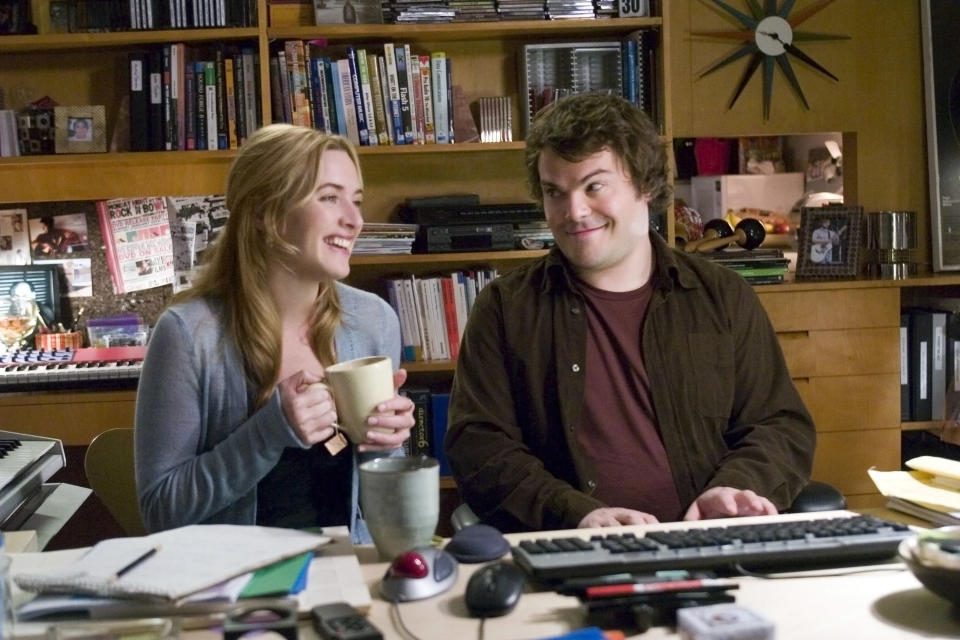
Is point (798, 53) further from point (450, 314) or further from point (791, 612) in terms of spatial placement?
point (791, 612)

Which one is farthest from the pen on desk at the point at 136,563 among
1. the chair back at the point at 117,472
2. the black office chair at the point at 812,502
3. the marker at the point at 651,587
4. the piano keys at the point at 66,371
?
the piano keys at the point at 66,371

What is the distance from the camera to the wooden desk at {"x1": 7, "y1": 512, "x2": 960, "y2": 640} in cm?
113

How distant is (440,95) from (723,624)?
256 centimetres

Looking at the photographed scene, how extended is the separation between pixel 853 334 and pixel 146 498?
2.50m

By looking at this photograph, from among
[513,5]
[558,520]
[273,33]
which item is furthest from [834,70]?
[558,520]

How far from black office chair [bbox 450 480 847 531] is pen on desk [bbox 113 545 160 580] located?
0.70m

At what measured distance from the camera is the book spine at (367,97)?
11.0ft

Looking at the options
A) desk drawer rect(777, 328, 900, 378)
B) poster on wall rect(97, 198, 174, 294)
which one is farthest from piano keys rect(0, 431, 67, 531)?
desk drawer rect(777, 328, 900, 378)

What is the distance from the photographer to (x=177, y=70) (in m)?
3.34

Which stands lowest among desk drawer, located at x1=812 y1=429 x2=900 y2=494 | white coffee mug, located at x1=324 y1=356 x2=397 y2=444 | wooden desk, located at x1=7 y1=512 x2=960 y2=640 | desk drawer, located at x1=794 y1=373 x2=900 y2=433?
desk drawer, located at x1=812 y1=429 x2=900 y2=494

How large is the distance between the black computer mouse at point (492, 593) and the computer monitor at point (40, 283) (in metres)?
2.68

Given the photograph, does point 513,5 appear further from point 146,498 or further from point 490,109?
point 146,498

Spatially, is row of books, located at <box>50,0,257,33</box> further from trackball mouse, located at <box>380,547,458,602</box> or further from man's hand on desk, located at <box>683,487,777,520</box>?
trackball mouse, located at <box>380,547,458,602</box>

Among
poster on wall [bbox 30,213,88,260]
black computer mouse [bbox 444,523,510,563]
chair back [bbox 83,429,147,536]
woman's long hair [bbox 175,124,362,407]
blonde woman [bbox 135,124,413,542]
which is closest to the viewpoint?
black computer mouse [bbox 444,523,510,563]
